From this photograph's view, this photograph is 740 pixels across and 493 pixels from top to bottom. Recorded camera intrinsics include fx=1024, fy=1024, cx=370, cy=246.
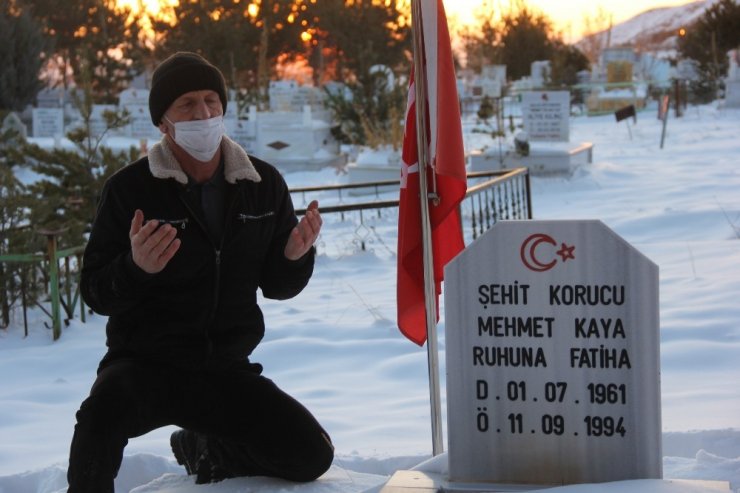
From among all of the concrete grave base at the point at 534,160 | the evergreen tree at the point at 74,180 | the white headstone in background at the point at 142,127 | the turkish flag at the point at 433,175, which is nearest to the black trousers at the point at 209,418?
the turkish flag at the point at 433,175

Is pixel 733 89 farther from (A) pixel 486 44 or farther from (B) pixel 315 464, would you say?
(B) pixel 315 464

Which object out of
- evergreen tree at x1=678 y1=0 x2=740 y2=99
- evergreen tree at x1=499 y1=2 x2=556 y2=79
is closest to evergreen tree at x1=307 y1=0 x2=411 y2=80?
evergreen tree at x1=499 y1=2 x2=556 y2=79

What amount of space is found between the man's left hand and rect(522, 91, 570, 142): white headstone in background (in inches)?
518

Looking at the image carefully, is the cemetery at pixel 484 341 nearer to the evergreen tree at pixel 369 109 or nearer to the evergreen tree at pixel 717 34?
the evergreen tree at pixel 369 109

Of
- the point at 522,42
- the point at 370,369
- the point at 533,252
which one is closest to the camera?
the point at 533,252

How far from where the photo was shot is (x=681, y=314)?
5738 millimetres

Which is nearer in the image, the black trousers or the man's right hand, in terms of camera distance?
the man's right hand

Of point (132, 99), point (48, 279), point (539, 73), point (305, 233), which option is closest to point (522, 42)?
point (539, 73)

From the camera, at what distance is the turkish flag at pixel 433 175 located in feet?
11.5

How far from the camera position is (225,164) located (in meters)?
3.36

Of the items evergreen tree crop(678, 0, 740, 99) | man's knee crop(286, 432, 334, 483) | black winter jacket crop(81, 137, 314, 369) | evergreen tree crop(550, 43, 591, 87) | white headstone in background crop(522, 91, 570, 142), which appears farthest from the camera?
evergreen tree crop(678, 0, 740, 99)

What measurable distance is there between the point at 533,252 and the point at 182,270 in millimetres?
1119

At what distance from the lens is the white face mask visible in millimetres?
3254

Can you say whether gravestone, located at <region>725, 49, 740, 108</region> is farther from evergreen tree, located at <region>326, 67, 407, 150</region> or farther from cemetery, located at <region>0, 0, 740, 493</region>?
cemetery, located at <region>0, 0, 740, 493</region>
